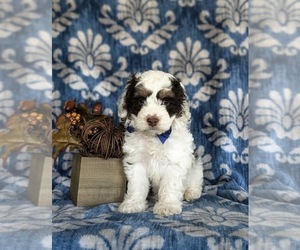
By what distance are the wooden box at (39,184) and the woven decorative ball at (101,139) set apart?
1014 millimetres

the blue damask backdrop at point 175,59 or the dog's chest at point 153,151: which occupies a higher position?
the blue damask backdrop at point 175,59

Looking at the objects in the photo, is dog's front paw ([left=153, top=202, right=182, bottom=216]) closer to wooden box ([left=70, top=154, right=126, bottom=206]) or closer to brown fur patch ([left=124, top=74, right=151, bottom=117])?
wooden box ([left=70, top=154, right=126, bottom=206])

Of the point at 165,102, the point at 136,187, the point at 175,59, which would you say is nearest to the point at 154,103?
the point at 165,102

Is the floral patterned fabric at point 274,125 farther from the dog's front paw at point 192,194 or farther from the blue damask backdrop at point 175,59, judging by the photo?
the blue damask backdrop at point 175,59

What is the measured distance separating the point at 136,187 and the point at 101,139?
13.4 inches

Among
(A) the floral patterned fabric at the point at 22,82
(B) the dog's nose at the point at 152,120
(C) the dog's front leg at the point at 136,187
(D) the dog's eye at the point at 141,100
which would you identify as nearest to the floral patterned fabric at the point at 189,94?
(A) the floral patterned fabric at the point at 22,82

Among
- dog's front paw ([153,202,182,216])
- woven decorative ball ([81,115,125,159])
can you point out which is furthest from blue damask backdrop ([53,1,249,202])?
dog's front paw ([153,202,182,216])

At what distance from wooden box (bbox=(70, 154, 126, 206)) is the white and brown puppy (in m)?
0.08

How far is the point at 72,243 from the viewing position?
4.95 feet

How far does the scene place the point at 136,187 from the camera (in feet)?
6.74

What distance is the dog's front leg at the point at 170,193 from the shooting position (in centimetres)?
192

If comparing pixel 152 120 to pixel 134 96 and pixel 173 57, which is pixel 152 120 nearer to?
pixel 134 96

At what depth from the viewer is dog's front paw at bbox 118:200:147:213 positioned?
1938 millimetres

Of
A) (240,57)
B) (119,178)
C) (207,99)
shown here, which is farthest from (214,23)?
(119,178)
